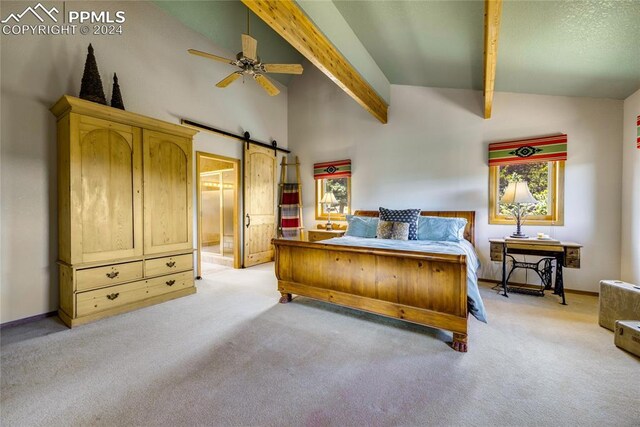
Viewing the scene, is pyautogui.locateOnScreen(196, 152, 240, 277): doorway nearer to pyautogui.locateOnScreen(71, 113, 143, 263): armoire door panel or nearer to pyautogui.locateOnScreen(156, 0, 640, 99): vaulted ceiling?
pyautogui.locateOnScreen(71, 113, 143, 263): armoire door panel

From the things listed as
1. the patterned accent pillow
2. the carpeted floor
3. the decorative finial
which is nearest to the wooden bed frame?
the carpeted floor

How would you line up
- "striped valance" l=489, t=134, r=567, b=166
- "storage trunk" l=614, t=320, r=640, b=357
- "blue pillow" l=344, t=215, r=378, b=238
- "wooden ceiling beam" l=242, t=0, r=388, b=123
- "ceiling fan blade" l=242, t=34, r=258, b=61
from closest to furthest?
1. "storage trunk" l=614, t=320, r=640, b=357
2. "wooden ceiling beam" l=242, t=0, r=388, b=123
3. "ceiling fan blade" l=242, t=34, r=258, b=61
4. "striped valance" l=489, t=134, r=567, b=166
5. "blue pillow" l=344, t=215, r=378, b=238

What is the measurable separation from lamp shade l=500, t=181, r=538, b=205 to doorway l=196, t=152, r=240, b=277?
4371mm

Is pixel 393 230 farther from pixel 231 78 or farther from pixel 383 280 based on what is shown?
pixel 231 78

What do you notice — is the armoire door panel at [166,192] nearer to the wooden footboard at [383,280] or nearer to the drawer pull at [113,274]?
the drawer pull at [113,274]

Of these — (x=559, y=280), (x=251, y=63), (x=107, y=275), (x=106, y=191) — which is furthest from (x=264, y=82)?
(x=559, y=280)

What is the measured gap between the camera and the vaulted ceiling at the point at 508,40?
2.19 meters

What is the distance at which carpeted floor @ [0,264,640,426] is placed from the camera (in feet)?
4.85

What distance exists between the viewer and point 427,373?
184cm

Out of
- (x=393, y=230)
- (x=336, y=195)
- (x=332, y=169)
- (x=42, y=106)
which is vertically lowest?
(x=393, y=230)

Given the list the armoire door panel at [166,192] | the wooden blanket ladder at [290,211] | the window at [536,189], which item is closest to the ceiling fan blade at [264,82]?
the armoire door panel at [166,192]

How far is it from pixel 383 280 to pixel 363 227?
165cm

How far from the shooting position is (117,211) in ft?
9.37

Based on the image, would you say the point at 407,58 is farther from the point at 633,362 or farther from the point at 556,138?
the point at 633,362
